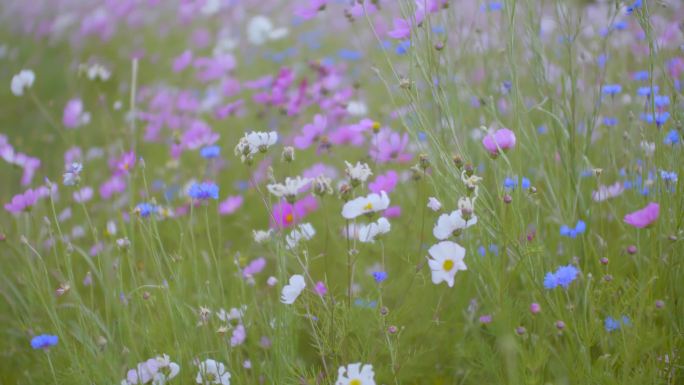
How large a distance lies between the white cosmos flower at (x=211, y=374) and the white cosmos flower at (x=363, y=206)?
1.24 ft

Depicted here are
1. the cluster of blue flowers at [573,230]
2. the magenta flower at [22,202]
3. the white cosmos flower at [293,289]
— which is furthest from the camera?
the magenta flower at [22,202]

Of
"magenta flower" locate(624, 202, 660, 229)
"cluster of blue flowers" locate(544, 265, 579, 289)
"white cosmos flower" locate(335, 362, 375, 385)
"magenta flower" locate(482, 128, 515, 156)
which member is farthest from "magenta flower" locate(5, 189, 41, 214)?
"magenta flower" locate(624, 202, 660, 229)

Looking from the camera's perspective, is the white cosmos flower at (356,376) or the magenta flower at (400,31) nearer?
the white cosmos flower at (356,376)

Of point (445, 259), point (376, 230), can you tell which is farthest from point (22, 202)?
point (445, 259)

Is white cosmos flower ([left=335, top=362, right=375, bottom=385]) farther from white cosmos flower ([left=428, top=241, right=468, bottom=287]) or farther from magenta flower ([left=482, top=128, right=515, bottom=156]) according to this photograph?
magenta flower ([left=482, top=128, right=515, bottom=156])

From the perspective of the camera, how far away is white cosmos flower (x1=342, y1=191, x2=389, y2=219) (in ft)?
3.34

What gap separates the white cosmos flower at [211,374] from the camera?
1.09 meters

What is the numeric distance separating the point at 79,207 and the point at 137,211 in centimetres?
97

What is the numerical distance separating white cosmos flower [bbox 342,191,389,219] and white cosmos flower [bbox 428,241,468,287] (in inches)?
4.5

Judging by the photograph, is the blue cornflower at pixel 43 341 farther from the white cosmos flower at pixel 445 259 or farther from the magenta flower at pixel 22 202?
the white cosmos flower at pixel 445 259

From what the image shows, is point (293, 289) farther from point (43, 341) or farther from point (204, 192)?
point (43, 341)

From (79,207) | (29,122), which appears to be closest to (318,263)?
(79,207)

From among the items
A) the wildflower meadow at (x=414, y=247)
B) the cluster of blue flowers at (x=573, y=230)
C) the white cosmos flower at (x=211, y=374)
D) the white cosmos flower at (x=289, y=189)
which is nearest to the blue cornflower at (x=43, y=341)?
the wildflower meadow at (x=414, y=247)

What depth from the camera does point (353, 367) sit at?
3.25 feet
